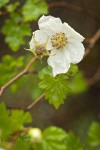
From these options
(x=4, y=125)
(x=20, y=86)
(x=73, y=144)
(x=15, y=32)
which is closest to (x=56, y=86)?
(x=4, y=125)

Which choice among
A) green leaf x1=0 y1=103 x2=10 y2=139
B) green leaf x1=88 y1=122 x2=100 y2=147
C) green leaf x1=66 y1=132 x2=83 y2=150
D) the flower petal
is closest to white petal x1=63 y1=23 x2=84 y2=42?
the flower petal

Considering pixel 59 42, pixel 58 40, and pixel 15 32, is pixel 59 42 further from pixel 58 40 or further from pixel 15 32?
pixel 15 32

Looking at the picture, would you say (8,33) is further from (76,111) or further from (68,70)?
(76,111)

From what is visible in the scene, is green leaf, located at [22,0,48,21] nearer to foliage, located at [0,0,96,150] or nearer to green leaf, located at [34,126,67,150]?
foliage, located at [0,0,96,150]

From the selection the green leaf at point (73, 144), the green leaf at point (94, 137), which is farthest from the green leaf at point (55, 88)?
the green leaf at point (94, 137)

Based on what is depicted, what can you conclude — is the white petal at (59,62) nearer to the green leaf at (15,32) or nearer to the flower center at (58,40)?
the flower center at (58,40)

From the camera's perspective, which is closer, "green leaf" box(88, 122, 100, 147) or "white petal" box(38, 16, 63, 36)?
"white petal" box(38, 16, 63, 36)

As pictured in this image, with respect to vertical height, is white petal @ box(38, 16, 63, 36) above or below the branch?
below
